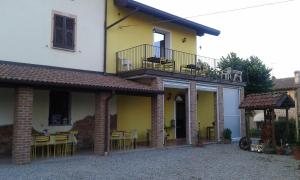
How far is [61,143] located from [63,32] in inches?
174

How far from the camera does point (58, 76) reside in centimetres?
1124

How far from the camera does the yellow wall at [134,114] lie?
15.2 m

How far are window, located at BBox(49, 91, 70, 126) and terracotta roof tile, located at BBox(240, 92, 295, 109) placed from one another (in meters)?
7.38

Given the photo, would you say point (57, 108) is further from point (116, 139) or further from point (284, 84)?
point (284, 84)

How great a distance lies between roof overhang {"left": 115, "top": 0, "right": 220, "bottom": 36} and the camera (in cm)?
1483

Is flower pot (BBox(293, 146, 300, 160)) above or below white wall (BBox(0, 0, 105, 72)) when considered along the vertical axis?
below

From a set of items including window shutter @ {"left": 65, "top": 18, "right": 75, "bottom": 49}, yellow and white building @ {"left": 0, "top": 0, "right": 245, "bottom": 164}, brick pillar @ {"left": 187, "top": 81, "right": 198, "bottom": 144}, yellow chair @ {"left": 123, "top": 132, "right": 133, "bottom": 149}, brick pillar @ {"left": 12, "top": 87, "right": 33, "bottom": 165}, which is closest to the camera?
brick pillar @ {"left": 12, "top": 87, "right": 33, "bottom": 165}

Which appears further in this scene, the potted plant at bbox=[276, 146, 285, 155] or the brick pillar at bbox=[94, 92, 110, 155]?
the potted plant at bbox=[276, 146, 285, 155]

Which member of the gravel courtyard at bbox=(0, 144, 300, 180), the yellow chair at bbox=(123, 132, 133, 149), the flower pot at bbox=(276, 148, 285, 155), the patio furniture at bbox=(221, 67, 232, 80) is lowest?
the gravel courtyard at bbox=(0, 144, 300, 180)

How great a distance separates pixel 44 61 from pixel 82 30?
2.24 metres

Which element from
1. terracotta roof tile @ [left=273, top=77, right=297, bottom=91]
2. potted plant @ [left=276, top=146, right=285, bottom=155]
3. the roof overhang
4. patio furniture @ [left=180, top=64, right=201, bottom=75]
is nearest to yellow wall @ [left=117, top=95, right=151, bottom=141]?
patio furniture @ [left=180, top=64, right=201, bottom=75]

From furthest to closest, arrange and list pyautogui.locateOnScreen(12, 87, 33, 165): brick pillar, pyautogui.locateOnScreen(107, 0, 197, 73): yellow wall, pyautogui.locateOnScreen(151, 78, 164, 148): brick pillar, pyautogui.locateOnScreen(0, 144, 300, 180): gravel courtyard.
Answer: pyautogui.locateOnScreen(107, 0, 197, 73): yellow wall < pyautogui.locateOnScreen(151, 78, 164, 148): brick pillar < pyautogui.locateOnScreen(12, 87, 33, 165): brick pillar < pyautogui.locateOnScreen(0, 144, 300, 180): gravel courtyard

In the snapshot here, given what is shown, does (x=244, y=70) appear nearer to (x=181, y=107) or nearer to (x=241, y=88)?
(x=241, y=88)

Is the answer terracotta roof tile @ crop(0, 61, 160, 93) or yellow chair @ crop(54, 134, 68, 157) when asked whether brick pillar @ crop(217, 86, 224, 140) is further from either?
yellow chair @ crop(54, 134, 68, 157)
